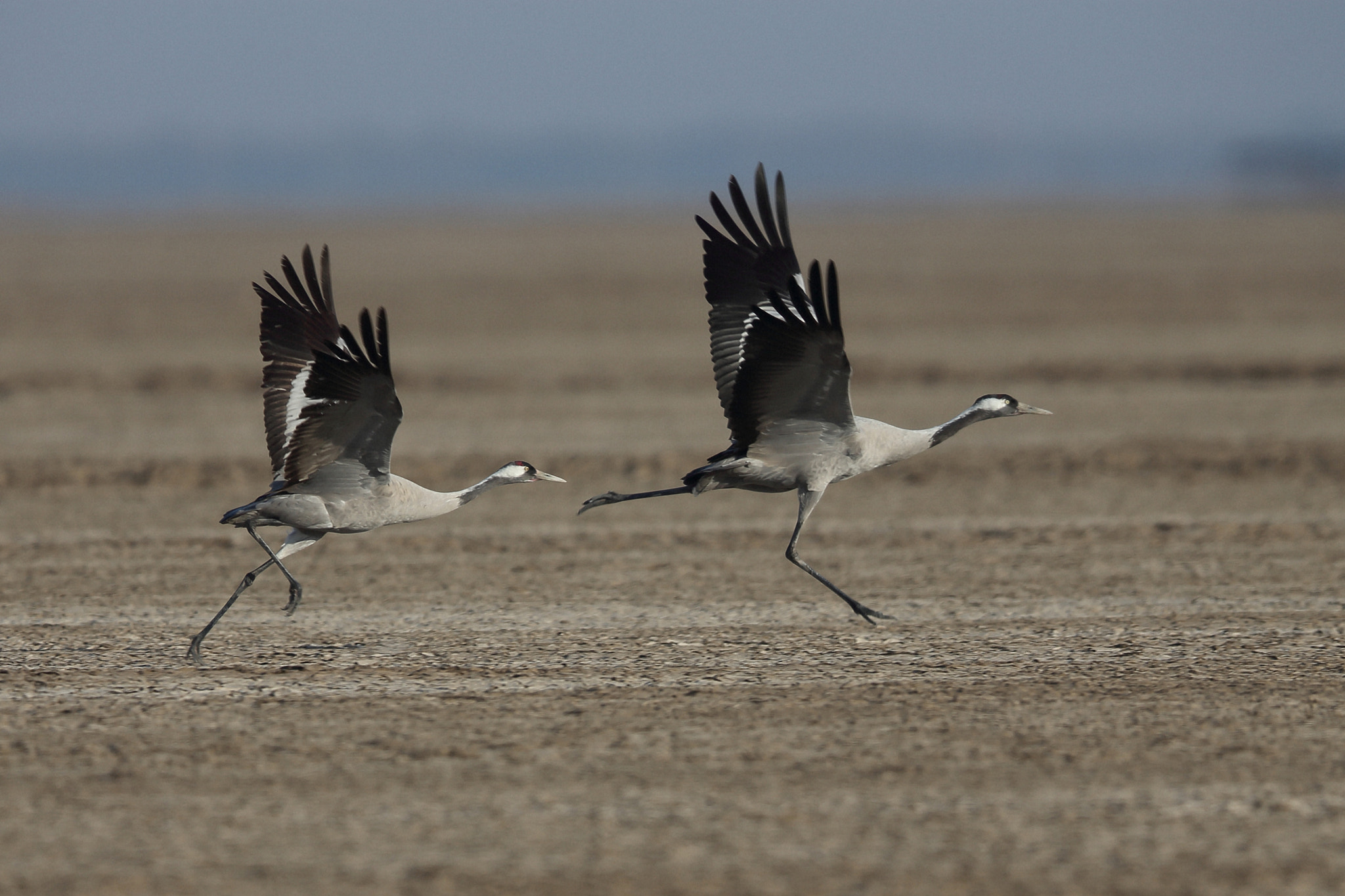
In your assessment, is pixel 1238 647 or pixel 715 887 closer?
pixel 715 887

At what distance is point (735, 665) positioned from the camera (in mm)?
8969

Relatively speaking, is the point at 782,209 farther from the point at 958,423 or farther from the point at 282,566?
the point at 282,566

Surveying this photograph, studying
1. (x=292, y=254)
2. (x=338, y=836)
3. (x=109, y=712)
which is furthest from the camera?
(x=292, y=254)

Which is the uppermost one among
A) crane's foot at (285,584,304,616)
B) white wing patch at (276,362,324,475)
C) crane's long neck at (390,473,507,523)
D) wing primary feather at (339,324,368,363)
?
wing primary feather at (339,324,368,363)

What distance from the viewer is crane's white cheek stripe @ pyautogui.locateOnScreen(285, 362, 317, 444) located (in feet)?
30.6

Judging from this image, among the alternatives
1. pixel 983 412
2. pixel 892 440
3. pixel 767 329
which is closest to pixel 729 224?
pixel 767 329

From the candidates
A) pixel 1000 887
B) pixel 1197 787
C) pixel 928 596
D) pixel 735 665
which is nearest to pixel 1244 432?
pixel 928 596

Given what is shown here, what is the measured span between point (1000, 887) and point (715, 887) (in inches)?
39.7

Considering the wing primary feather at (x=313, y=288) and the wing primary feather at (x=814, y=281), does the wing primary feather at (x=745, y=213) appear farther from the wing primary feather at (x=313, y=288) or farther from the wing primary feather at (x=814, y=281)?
the wing primary feather at (x=313, y=288)

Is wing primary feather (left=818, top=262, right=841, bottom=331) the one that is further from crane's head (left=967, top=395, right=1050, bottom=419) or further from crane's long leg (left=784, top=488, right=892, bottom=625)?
crane's head (left=967, top=395, right=1050, bottom=419)

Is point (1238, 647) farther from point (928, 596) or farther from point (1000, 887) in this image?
point (1000, 887)

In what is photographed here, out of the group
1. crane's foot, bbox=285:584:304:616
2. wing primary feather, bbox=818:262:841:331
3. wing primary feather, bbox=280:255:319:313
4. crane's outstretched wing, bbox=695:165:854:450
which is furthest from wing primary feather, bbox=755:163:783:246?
crane's foot, bbox=285:584:304:616

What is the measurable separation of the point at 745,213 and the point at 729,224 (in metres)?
0.15

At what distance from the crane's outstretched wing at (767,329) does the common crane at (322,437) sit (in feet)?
4.28
